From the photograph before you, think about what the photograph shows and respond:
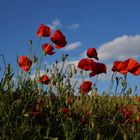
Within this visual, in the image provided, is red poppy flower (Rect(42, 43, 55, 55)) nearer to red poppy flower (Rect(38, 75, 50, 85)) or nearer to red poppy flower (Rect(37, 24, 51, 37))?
red poppy flower (Rect(37, 24, 51, 37))

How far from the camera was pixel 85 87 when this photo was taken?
5.30m

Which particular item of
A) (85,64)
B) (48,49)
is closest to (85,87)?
(85,64)

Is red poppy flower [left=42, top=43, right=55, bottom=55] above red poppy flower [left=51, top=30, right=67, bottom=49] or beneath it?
beneath

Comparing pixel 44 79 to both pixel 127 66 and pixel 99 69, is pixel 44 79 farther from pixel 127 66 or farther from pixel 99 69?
pixel 127 66

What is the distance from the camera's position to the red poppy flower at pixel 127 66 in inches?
199

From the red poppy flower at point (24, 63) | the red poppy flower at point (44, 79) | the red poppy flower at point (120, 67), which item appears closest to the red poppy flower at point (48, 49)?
the red poppy flower at point (24, 63)

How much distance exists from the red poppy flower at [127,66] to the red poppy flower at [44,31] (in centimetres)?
88

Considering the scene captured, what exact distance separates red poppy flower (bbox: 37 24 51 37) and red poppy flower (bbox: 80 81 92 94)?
2.39 feet

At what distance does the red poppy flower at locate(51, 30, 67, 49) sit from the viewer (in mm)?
5230

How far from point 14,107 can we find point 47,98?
664mm

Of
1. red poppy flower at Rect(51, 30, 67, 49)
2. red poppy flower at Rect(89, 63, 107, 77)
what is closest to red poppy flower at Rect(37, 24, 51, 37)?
red poppy flower at Rect(51, 30, 67, 49)

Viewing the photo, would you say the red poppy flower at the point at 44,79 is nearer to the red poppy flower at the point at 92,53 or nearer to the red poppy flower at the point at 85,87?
the red poppy flower at the point at 85,87

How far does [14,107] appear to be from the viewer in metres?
4.74

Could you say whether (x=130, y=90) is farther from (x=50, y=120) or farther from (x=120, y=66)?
(x=50, y=120)
